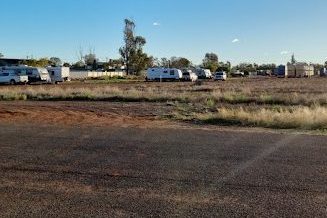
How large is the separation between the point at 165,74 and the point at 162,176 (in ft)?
256

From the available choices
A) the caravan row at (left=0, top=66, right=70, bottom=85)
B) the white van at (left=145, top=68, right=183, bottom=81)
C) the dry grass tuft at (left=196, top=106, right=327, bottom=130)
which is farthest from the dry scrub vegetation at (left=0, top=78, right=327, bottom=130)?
the white van at (left=145, top=68, right=183, bottom=81)

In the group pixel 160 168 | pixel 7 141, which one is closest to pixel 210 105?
pixel 7 141

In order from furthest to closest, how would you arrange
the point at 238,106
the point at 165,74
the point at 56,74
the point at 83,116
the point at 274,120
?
the point at 165,74 → the point at 56,74 → the point at 238,106 → the point at 83,116 → the point at 274,120

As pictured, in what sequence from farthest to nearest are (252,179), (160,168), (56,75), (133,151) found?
(56,75) → (133,151) → (160,168) → (252,179)

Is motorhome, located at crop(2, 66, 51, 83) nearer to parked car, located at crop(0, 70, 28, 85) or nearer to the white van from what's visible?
parked car, located at crop(0, 70, 28, 85)

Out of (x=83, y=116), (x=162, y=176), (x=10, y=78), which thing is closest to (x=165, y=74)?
(x=10, y=78)

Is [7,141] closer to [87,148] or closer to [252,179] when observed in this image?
[87,148]

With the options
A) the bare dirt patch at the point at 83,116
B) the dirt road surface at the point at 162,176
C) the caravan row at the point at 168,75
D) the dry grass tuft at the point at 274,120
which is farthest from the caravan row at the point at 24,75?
the dirt road surface at the point at 162,176

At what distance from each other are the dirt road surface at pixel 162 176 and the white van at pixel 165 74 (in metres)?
73.0

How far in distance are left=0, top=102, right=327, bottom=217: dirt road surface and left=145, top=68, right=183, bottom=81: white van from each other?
240 feet

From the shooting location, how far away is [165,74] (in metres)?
86.2

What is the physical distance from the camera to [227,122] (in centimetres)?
1997

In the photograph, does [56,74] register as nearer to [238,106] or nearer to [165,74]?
[165,74]

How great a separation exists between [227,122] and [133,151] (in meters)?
9.41
